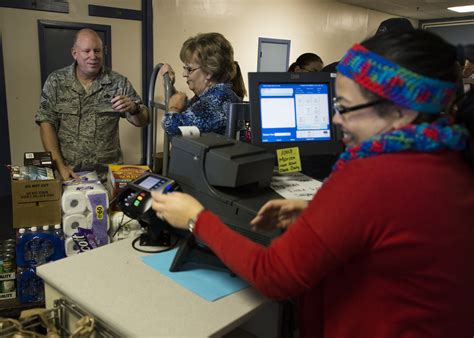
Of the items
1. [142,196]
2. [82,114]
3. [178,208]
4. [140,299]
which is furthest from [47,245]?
[82,114]

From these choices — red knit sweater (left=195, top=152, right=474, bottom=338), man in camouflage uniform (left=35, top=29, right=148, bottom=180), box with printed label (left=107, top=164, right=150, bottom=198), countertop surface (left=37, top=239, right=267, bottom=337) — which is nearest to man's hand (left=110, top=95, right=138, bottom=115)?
man in camouflage uniform (left=35, top=29, right=148, bottom=180)

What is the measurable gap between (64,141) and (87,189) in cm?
115

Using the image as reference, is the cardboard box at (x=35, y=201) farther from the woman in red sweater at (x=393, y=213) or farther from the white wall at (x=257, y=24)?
the white wall at (x=257, y=24)

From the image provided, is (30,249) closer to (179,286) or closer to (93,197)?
(93,197)

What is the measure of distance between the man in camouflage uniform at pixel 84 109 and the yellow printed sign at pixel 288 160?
4.34 ft

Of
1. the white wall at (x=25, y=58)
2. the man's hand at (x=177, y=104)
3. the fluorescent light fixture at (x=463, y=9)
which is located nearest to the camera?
the man's hand at (x=177, y=104)

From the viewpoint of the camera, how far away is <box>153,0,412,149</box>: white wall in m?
4.42

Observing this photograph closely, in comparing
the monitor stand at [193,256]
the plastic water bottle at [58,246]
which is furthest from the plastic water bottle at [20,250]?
the monitor stand at [193,256]

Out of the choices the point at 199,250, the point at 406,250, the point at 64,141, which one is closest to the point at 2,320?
the point at 199,250

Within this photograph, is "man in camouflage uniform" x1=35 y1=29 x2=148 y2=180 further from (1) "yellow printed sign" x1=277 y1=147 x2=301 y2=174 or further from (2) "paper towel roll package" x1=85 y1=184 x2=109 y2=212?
(1) "yellow printed sign" x1=277 y1=147 x2=301 y2=174

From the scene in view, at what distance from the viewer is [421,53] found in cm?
81

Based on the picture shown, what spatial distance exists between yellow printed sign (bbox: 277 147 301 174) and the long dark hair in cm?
77

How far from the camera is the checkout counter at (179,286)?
3.39ft

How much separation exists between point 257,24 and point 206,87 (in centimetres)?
357
